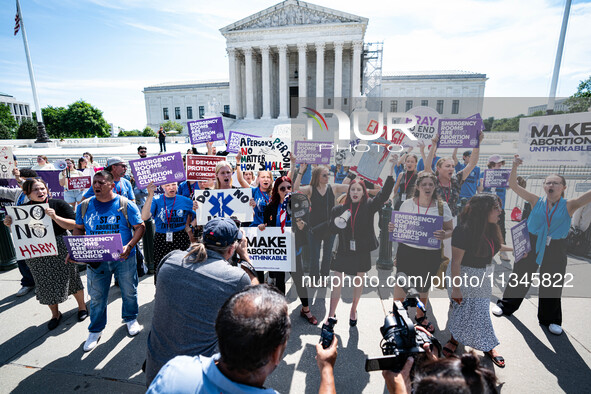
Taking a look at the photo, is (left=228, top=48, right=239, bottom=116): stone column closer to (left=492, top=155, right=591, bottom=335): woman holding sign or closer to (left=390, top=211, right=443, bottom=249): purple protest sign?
(left=390, top=211, right=443, bottom=249): purple protest sign

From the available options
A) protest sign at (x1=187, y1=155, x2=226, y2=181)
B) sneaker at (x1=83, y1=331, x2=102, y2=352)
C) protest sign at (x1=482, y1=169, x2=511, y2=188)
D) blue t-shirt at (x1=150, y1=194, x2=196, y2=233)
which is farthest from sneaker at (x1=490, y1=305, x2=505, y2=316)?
sneaker at (x1=83, y1=331, x2=102, y2=352)

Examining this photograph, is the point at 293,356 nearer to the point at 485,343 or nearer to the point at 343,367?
the point at 343,367

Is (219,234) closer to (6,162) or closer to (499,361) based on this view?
(499,361)

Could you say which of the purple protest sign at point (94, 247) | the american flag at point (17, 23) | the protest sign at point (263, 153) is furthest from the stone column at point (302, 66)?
the purple protest sign at point (94, 247)

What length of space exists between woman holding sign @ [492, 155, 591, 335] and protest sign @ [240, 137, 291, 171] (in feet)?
12.3

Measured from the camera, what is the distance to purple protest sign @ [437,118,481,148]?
3461 millimetres

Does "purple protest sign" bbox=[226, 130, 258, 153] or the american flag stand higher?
the american flag

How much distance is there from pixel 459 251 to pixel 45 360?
4.77 metres

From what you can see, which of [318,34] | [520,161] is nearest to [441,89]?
[318,34]

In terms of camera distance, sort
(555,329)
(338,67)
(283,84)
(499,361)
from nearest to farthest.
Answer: (499,361) → (555,329) → (338,67) → (283,84)

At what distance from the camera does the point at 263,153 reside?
591cm

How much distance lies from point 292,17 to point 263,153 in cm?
4162

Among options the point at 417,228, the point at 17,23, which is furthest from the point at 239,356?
the point at 17,23

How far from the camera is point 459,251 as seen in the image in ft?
10.7
